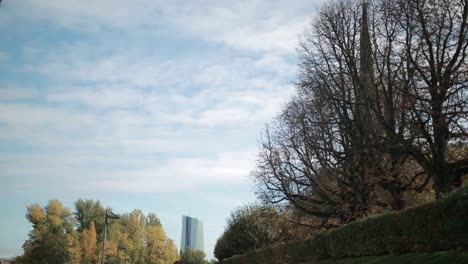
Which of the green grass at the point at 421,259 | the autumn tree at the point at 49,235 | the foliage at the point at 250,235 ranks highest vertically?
the autumn tree at the point at 49,235

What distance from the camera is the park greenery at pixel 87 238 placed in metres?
74.1

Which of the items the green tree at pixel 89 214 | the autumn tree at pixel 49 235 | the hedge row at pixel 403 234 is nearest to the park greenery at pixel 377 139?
the hedge row at pixel 403 234

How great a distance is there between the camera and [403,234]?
55.5 feet

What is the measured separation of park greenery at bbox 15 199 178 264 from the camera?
2918 inches

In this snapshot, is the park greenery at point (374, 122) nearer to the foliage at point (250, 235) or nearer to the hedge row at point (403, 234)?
the hedge row at point (403, 234)

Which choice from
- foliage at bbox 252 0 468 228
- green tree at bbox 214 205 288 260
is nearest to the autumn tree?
green tree at bbox 214 205 288 260

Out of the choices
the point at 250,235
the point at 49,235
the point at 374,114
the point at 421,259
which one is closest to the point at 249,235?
the point at 250,235

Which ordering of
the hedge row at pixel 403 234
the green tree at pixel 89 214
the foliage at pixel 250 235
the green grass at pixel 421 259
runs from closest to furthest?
the green grass at pixel 421 259
the hedge row at pixel 403 234
the foliage at pixel 250 235
the green tree at pixel 89 214

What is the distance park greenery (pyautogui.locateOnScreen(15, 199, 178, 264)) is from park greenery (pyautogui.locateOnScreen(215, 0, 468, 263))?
157 feet

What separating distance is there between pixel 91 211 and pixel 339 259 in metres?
75.6

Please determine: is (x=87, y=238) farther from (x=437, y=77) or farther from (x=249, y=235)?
(x=437, y=77)

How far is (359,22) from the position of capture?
27.7 m

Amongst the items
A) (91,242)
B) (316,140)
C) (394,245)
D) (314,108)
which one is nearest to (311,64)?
(314,108)

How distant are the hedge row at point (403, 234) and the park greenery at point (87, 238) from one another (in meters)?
54.8
